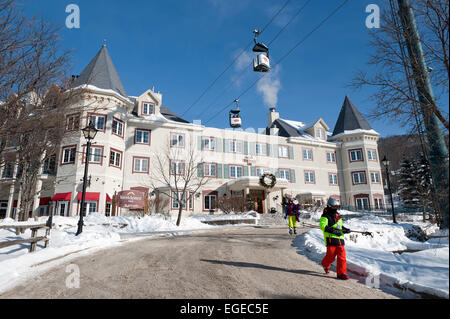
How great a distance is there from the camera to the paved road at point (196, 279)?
4.00 m

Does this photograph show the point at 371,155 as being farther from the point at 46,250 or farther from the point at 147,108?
the point at 46,250

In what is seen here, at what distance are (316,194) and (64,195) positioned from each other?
25.0 m

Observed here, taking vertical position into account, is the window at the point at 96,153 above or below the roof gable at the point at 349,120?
below

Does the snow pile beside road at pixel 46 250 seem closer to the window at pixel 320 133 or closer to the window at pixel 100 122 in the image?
the window at pixel 100 122

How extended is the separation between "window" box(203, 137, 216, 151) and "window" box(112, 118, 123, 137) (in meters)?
8.19

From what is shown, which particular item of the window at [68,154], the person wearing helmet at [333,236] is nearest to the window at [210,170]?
the window at [68,154]

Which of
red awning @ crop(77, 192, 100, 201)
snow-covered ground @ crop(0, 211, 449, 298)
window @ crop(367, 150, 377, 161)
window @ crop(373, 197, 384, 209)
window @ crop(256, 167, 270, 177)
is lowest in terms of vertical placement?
snow-covered ground @ crop(0, 211, 449, 298)

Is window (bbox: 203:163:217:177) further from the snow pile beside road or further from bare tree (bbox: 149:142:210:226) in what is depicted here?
the snow pile beside road

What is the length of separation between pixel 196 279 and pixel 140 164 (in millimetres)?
21531

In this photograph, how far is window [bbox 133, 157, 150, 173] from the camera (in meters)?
24.7

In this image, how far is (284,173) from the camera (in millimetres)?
30938

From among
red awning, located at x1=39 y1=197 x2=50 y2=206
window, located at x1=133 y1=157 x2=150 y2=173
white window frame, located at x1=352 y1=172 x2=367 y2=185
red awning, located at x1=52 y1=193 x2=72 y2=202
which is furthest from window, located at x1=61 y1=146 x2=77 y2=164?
white window frame, located at x1=352 y1=172 x2=367 y2=185

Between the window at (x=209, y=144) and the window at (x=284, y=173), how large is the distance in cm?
823
